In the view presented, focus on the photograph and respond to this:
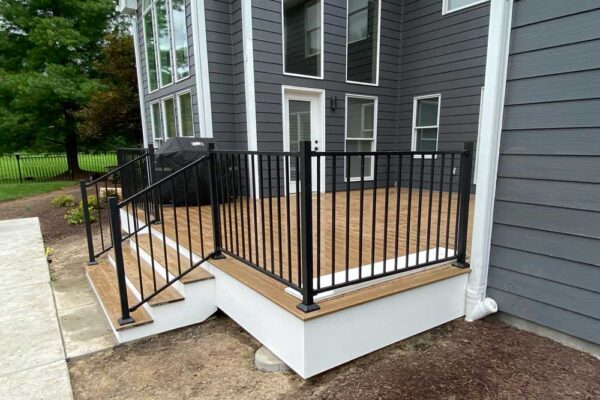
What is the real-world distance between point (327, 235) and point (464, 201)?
4.41 ft

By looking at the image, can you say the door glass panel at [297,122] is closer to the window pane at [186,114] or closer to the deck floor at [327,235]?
the deck floor at [327,235]

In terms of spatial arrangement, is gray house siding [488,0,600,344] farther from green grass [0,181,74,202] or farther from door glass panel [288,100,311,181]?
green grass [0,181,74,202]

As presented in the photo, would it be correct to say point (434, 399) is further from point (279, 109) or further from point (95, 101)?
point (95, 101)

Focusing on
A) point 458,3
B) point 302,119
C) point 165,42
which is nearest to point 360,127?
point 302,119

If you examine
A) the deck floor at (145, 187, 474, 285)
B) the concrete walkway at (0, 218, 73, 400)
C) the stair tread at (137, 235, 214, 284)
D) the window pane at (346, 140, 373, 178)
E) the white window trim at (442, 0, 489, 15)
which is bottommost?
the concrete walkway at (0, 218, 73, 400)

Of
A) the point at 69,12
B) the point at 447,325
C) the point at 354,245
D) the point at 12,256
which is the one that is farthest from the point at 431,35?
the point at 69,12

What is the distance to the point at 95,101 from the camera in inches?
362

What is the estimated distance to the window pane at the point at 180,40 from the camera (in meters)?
5.48

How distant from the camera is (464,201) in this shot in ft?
8.41

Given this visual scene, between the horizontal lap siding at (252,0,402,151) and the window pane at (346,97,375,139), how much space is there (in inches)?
5.9

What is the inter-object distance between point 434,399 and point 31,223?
23.2 feet

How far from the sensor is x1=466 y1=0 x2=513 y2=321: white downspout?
2.28 metres

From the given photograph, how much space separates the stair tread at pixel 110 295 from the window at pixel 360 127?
13.5 ft

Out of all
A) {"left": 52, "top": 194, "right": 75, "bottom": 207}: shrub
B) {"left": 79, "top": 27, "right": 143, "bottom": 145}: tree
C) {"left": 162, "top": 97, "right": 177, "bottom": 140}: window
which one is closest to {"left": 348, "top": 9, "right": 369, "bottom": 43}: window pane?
{"left": 162, "top": 97, "right": 177, "bottom": 140}: window
